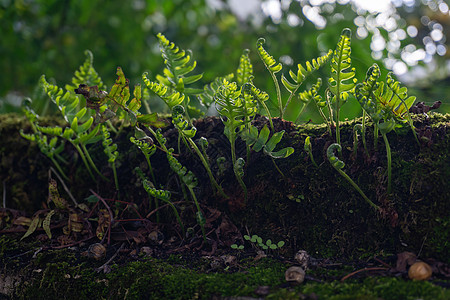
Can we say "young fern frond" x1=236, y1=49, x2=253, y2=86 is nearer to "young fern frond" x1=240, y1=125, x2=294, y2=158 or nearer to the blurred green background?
"young fern frond" x1=240, y1=125, x2=294, y2=158

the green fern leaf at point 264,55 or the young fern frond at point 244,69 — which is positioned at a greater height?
the young fern frond at point 244,69

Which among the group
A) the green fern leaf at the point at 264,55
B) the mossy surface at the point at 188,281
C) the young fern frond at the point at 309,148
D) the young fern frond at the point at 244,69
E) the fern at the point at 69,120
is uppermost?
the young fern frond at the point at 244,69

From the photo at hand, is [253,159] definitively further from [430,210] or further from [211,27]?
[211,27]

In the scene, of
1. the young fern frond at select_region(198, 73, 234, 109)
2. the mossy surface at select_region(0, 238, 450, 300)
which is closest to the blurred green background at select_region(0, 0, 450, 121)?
the young fern frond at select_region(198, 73, 234, 109)

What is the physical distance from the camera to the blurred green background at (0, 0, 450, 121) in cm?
308

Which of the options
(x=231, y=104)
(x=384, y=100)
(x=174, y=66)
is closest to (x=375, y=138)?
(x=384, y=100)

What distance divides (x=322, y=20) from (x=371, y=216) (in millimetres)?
2398

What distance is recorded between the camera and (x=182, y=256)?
4.02 feet

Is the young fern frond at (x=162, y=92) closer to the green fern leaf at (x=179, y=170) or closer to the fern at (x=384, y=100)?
the green fern leaf at (x=179, y=170)

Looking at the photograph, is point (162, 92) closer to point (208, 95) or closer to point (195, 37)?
point (208, 95)

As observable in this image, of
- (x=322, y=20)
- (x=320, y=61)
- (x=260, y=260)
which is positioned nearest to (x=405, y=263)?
(x=260, y=260)

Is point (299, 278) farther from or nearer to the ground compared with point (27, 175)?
nearer to the ground

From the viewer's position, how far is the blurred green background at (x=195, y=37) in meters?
3.08

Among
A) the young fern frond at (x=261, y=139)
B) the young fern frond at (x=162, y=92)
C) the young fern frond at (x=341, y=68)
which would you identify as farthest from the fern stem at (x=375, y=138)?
the young fern frond at (x=162, y=92)
